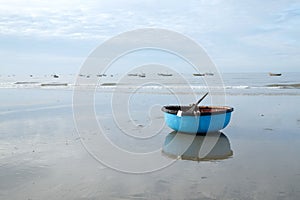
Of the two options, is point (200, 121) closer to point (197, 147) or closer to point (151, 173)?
point (197, 147)

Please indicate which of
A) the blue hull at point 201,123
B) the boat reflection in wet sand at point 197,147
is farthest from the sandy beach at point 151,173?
the blue hull at point 201,123

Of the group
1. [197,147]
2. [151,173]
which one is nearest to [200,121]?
[197,147]

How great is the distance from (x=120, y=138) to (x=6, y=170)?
14.9ft

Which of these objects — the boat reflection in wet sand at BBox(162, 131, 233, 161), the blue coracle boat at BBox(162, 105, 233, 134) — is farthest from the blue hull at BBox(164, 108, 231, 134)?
the boat reflection in wet sand at BBox(162, 131, 233, 161)

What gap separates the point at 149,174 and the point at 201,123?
4.83 meters

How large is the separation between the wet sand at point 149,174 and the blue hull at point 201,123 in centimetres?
62

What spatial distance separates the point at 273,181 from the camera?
732cm

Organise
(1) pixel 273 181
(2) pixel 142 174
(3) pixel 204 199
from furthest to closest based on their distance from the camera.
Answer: (2) pixel 142 174, (1) pixel 273 181, (3) pixel 204 199

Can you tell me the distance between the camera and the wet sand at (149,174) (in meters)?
6.82

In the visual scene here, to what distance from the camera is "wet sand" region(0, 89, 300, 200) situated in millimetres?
6816

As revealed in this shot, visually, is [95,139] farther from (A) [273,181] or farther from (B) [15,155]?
(A) [273,181]

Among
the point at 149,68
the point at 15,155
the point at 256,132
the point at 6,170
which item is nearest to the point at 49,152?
the point at 15,155

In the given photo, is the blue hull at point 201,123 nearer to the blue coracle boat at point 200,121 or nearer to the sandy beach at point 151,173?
the blue coracle boat at point 200,121

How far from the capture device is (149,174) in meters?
8.12
